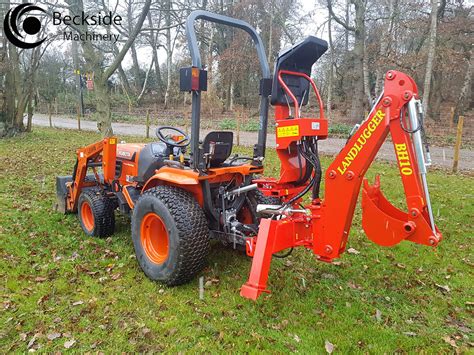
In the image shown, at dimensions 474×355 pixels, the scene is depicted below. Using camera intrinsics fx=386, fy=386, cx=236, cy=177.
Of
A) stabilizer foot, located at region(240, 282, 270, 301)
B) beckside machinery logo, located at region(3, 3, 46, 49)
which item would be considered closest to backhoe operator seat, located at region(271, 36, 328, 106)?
stabilizer foot, located at region(240, 282, 270, 301)

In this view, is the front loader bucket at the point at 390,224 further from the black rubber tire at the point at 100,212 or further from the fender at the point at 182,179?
the black rubber tire at the point at 100,212

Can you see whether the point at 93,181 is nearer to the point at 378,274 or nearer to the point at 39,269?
the point at 39,269

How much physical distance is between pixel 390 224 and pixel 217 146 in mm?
1684

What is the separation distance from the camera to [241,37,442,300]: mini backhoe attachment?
272cm

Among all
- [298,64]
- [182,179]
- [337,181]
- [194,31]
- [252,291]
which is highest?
[194,31]

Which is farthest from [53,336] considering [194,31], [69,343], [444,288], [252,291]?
[444,288]

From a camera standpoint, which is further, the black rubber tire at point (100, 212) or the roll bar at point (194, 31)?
the black rubber tire at point (100, 212)

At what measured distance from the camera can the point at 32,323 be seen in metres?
3.12

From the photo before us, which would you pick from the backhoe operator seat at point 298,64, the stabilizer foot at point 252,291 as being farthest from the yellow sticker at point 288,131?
the stabilizer foot at point 252,291

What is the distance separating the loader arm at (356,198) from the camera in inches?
107

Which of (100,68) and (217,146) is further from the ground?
(100,68)

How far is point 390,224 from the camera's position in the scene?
2.89 metres

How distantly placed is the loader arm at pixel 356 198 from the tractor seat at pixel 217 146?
590mm

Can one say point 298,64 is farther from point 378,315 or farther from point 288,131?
point 378,315
